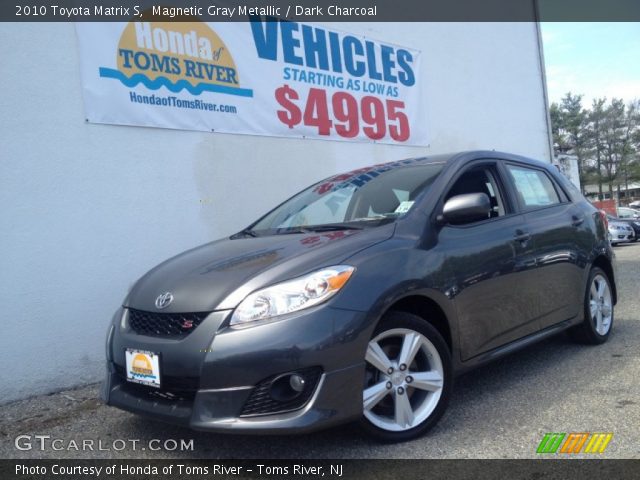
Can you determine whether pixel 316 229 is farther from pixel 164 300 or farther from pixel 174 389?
pixel 174 389

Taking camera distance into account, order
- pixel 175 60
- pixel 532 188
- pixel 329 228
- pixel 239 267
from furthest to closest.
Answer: pixel 175 60, pixel 532 188, pixel 329 228, pixel 239 267

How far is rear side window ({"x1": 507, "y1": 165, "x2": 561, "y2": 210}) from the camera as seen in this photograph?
4184mm

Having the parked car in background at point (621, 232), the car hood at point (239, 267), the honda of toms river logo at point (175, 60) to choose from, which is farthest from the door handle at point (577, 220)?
the parked car in background at point (621, 232)

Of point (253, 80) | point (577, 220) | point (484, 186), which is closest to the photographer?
point (484, 186)

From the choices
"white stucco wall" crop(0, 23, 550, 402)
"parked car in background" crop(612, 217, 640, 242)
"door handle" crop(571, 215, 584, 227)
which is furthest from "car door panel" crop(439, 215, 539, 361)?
"parked car in background" crop(612, 217, 640, 242)

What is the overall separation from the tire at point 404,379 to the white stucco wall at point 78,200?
2911mm

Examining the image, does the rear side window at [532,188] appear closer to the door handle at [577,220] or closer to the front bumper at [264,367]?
the door handle at [577,220]

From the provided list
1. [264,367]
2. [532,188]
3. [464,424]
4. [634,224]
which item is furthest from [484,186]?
[634,224]

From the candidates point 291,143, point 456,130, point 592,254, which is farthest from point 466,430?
point 456,130

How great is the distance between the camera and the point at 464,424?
320 cm

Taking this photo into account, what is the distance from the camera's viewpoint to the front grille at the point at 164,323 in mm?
2719

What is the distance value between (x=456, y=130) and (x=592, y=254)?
4400 millimetres

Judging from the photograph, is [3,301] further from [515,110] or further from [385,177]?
[515,110]

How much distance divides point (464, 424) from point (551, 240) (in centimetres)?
163
